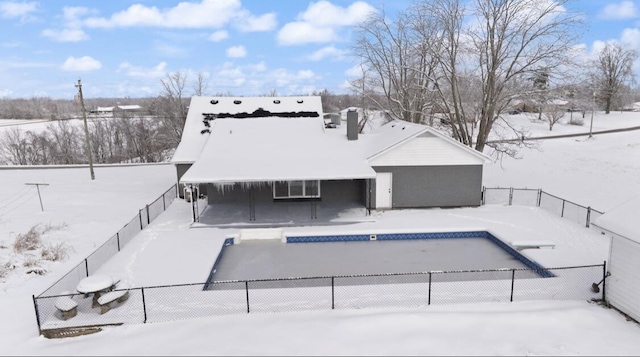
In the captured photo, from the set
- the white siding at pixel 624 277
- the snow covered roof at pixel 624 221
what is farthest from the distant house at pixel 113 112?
the white siding at pixel 624 277

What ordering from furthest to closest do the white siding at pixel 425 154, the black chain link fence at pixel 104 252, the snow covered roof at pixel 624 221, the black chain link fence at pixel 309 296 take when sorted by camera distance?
the white siding at pixel 425 154 → the black chain link fence at pixel 104 252 → the black chain link fence at pixel 309 296 → the snow covered roof at pixel 624 221

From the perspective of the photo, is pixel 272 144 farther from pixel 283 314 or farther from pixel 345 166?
pixel 283 314

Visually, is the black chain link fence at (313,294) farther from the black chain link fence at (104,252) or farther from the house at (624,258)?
the house at (624,258)

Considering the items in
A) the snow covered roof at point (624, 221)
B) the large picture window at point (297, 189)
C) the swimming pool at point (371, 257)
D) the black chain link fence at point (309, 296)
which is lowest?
the swimming pool at point (371, 257)

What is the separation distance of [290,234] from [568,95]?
740 inches

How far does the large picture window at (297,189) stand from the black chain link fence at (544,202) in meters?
8.14

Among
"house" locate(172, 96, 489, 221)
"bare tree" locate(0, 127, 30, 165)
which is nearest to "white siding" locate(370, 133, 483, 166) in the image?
"house" locate(172, 96, 489, 221)

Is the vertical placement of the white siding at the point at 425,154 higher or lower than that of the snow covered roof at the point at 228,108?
lower

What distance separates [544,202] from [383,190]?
8209 mm

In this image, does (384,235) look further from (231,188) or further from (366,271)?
(231,188)

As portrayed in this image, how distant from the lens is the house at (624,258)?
9133 millimetres

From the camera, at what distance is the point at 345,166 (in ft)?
56.3

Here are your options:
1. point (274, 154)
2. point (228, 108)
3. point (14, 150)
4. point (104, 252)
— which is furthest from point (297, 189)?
point (14, 150)

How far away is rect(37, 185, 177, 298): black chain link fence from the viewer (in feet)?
36.4
